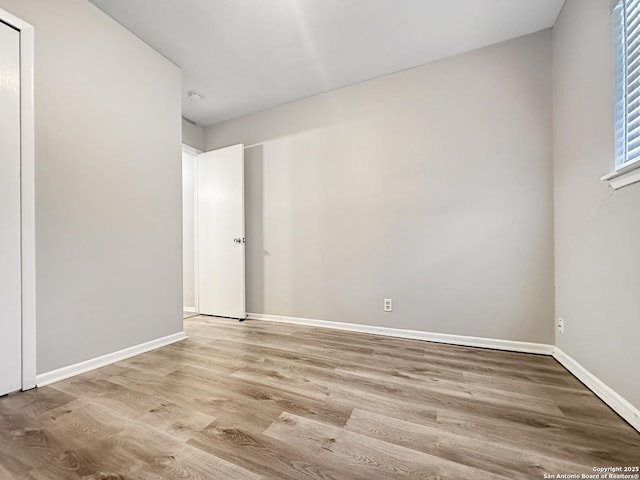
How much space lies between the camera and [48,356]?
5.72ft

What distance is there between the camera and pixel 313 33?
2.24m

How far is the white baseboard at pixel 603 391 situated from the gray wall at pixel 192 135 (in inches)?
174

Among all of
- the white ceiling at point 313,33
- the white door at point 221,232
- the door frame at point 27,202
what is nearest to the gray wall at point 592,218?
the white ceiling at point 313,33

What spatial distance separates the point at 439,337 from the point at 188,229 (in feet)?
11.7

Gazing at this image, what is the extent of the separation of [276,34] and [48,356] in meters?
2.84

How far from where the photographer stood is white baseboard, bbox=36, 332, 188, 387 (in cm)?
173

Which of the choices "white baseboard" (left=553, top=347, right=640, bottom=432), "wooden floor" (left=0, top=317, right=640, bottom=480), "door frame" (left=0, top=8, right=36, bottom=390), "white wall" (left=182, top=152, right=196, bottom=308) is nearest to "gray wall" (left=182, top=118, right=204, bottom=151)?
"white wall" (left=182, top=152, right=196, bottom=308)

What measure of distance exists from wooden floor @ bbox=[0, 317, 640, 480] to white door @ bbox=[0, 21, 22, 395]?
0.68 ft

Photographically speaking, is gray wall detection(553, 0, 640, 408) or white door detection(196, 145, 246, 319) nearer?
gray wall detection(553, 0, 640, 408)

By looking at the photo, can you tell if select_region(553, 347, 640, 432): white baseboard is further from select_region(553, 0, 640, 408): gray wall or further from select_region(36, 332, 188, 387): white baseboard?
select_region(36, 332, 188, 387): white baseboard

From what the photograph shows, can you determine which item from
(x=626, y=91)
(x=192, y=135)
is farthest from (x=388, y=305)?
(x=192, y=135)

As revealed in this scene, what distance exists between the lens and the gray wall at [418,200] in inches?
88.7

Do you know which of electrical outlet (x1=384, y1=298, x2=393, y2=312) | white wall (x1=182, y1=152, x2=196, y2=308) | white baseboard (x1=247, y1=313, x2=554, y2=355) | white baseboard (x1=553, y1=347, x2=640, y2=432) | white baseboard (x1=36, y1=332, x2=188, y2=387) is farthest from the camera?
white wall (x1=182, y1=152, x2=196, y2=308)

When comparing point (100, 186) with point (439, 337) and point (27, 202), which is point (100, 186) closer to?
point (27, 202)
